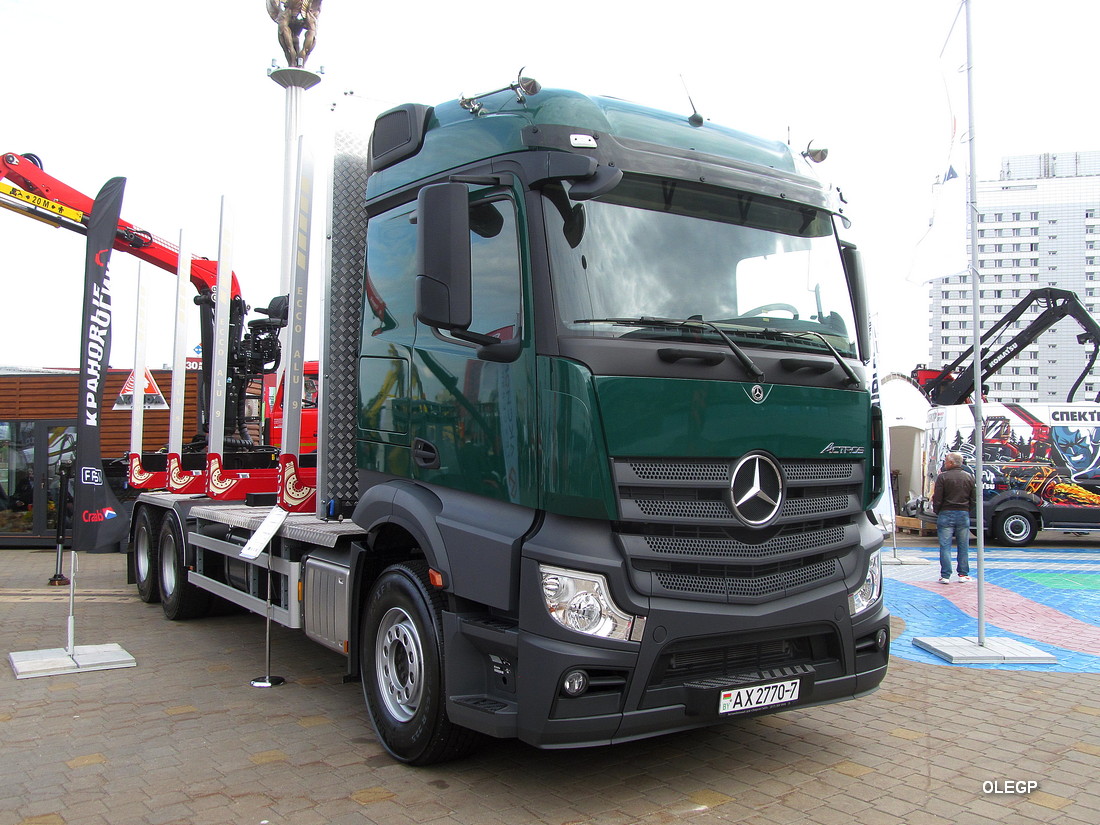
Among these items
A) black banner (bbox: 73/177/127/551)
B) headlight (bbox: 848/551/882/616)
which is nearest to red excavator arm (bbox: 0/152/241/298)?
black banner (bbox: 73/177/127/551)

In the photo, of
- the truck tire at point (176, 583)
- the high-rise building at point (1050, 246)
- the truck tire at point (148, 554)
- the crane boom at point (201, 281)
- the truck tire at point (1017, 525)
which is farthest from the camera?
the high-rise building at point (1050, 246)

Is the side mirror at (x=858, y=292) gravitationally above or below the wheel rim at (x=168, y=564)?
above

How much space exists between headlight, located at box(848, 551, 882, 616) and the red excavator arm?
9945mm

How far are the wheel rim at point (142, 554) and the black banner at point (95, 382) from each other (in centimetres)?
153

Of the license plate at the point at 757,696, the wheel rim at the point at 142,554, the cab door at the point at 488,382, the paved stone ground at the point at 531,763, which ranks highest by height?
the cab door at the point at 488,382

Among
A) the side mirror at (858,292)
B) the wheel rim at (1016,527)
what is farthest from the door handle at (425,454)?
the wheel rim at (1016,527)

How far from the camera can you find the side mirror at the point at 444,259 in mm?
3902

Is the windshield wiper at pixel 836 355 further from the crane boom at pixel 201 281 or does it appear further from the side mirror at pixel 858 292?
the crane boom at pixel 201 281

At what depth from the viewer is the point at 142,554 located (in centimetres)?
963

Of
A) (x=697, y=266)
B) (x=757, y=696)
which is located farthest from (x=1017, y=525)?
(x=697, y=266)

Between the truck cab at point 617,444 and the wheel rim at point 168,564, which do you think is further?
the wheel rim at point 168,564

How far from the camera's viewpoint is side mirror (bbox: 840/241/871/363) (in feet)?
15.7

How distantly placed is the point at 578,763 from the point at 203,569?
4.55m

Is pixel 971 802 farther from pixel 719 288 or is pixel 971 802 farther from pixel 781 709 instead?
pixel 719 288
